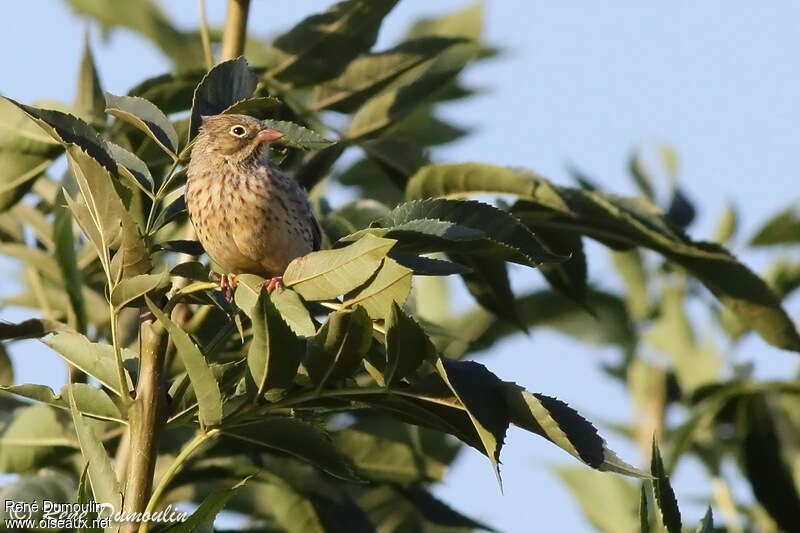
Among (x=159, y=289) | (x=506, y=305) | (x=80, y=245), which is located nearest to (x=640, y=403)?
(x=506, y=305)

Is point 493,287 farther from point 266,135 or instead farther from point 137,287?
point 137,287

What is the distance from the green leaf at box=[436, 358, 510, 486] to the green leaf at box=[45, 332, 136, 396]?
2.47 feet

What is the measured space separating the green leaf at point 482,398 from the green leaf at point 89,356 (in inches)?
29.6

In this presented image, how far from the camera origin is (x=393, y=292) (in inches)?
111

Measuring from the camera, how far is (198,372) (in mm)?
2836

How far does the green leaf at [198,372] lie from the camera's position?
109 inches

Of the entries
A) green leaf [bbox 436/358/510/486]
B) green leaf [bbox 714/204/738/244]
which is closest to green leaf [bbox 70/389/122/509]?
green leaf [bbox 436/358/510/486]

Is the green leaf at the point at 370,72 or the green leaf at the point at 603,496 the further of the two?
the green leaf at the point at 603,496

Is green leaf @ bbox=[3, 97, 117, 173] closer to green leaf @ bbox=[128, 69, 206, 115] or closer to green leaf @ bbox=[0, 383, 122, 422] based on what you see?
green leaf @ bbox=[0, 383, 122, 422]

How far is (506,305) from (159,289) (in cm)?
177

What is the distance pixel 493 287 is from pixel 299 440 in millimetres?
1424

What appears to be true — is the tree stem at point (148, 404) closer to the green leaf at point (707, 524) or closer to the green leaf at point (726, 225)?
the green leaf at point (707, 524)

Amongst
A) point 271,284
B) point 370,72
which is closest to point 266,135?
point 370,72

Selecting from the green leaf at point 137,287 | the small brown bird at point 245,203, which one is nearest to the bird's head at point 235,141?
the small brown bird at point 245,203
